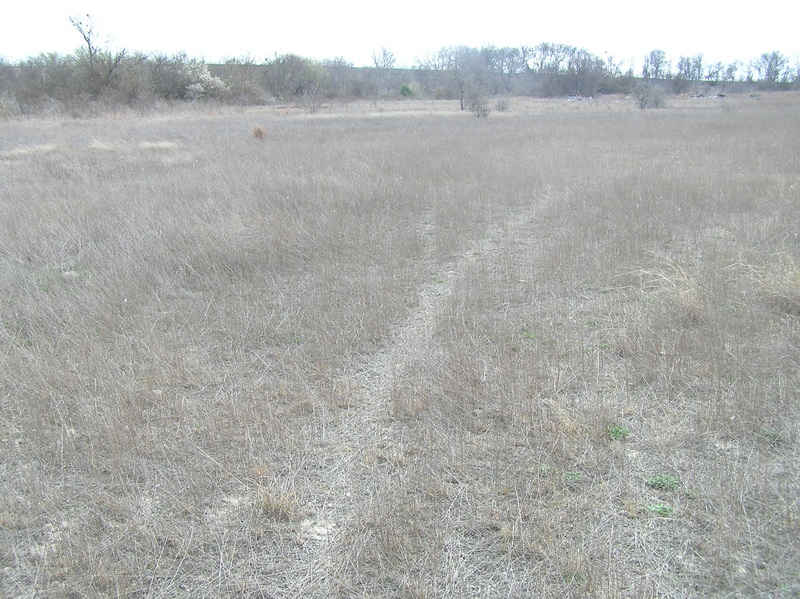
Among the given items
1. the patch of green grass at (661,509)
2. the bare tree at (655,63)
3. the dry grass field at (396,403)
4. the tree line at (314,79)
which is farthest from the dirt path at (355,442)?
the bare tree at (655,63)

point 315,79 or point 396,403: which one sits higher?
point 315,79

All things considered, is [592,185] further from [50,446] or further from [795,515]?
[50,446]

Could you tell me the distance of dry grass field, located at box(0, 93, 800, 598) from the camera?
7.35 ft

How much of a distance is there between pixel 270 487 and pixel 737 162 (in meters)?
13.0

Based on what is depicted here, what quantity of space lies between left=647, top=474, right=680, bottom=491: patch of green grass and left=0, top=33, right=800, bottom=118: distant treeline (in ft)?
87.5

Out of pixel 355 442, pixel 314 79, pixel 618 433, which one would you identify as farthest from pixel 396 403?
pixel 314 79

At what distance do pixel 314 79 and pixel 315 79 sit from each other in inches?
4.1

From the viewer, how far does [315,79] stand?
176 feet

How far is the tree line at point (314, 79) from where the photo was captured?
33.2m

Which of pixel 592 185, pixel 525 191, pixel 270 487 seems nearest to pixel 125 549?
pixel 270 487

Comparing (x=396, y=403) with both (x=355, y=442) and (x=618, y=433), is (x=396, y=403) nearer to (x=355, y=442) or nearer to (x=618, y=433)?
(x=355, y=442)

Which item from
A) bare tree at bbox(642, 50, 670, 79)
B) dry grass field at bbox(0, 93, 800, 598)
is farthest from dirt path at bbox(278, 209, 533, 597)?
bare tree at bbox(642, 50, 670, 79)

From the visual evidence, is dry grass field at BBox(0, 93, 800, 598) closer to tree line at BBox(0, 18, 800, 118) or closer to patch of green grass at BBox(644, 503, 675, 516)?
patch of green grass at BBox(644, 503, 675, 516)

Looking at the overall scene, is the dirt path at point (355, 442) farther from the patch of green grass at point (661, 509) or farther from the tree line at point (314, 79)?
the tree line at point (314, 79)
